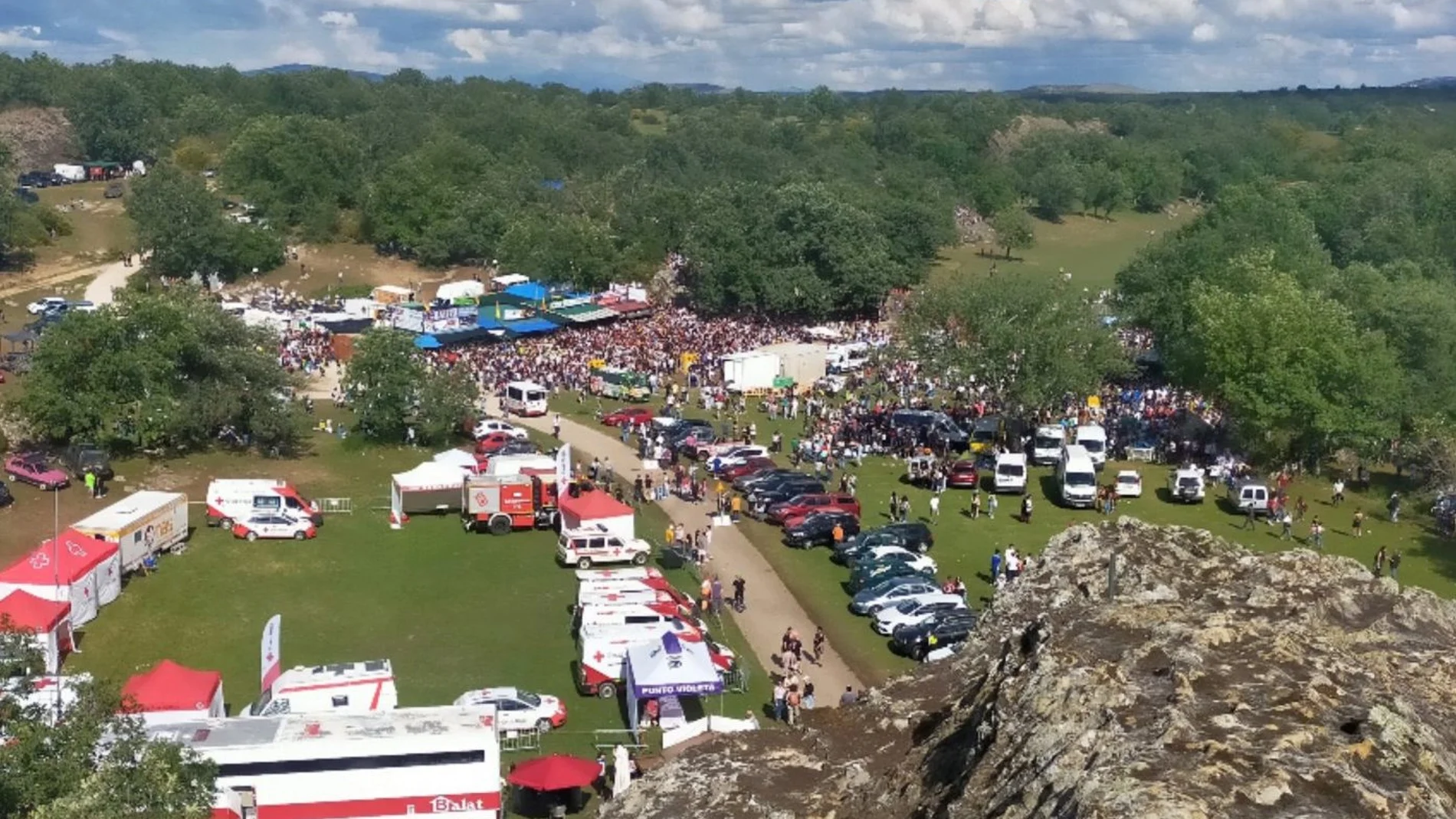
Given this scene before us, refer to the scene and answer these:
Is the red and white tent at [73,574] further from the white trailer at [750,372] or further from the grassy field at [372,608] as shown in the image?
the white trailer at [750,372]

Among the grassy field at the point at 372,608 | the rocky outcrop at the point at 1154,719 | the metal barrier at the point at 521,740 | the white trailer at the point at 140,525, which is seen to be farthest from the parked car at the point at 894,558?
the white trailer at the point at 140,525

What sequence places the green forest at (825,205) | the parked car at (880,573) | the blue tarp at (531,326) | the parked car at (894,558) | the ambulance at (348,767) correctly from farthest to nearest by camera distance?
1. the blue tarp at (531,326)
2. the green forest at (825,205)
3. the parked car at (894,558)
4. the parked car at (880,573)
5. the ambulance at (348,767)

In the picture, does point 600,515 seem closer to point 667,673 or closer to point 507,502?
point 507,502

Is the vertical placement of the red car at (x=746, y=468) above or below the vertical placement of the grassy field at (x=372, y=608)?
above

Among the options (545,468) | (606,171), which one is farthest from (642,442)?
(606,171)


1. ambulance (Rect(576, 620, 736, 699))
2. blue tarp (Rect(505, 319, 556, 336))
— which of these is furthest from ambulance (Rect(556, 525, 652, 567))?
blue tarp (Rect(505, 319, 556, 336))

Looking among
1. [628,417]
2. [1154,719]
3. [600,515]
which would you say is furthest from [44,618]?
[628,417]

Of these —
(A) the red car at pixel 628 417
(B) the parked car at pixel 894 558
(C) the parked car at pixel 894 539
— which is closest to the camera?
(B) the parked car at pixel 894 558
